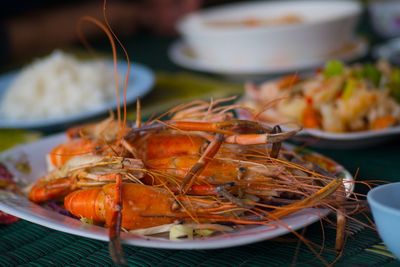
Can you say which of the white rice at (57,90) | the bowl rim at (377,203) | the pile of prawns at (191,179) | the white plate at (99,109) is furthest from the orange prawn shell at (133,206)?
the white rice at (57,90)

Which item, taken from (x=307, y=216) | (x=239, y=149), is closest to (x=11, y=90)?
(x=239, y=149)

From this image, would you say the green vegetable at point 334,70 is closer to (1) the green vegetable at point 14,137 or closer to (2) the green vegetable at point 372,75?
(2) the green vegetable at point 372,75

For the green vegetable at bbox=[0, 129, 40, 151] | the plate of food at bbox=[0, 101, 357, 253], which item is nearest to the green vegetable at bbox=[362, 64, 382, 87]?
the plate of food at bbox=[0, 101, 357, 253]

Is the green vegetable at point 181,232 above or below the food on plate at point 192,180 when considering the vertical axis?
below

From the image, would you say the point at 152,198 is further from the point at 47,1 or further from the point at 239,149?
the point at 47,1

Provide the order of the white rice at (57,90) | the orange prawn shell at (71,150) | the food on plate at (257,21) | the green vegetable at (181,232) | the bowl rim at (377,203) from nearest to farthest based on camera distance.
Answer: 1. the bowl rim at (377,203)
2. the green vegetable at (181,232)
3. the orange prawn shell at (71,150)
4. the white rice at (57,90)
5. the food on plate at (257,21)

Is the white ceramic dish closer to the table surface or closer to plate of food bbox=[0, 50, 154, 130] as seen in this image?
the table surface

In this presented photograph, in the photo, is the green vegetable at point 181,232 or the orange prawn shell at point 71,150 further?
the orange prawn shell at point 71,150

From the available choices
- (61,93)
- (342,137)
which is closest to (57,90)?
(61,93)
